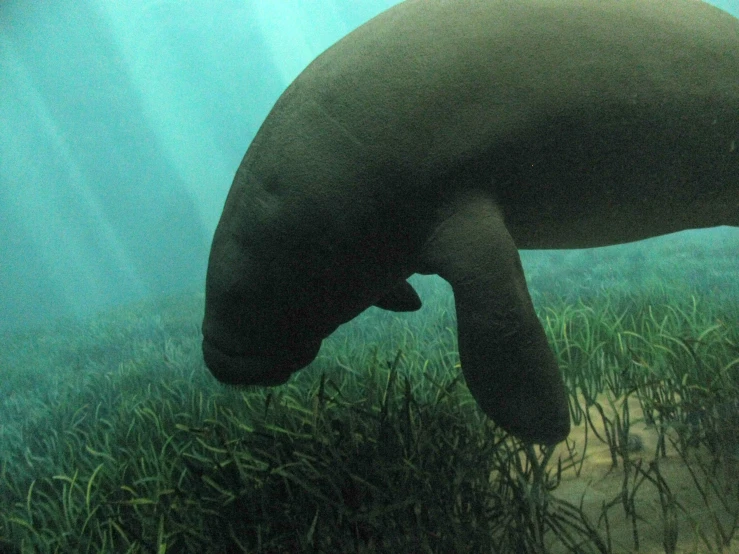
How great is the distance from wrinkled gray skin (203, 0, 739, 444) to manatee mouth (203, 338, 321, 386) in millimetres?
285

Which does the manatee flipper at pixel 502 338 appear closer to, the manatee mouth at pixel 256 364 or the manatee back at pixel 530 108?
the manatee back at pixel 530 108

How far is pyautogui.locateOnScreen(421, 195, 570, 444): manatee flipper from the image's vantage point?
1.66 m

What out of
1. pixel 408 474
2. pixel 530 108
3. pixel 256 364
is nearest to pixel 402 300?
pixel 256 364

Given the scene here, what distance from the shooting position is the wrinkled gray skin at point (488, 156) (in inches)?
67.9

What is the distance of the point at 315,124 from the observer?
1.91 metres

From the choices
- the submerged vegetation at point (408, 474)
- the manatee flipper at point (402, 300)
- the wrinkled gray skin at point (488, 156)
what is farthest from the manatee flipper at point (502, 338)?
the manatee flipper at point (402, 300)

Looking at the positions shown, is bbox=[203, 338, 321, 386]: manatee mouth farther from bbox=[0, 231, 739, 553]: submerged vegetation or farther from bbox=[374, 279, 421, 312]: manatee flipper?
bbox=[374, 279, 421, 312]: manatee flipper

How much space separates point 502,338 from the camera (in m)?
1.66

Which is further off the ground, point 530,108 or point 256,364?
point 530,108

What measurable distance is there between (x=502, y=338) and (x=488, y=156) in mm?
595

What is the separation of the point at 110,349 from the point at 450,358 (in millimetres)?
6292

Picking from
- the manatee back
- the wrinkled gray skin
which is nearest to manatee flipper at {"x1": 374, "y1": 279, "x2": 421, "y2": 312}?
the wrinkled gray skin

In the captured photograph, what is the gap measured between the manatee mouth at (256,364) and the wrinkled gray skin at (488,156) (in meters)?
0.29

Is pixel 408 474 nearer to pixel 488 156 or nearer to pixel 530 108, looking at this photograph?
pixel 488 156
